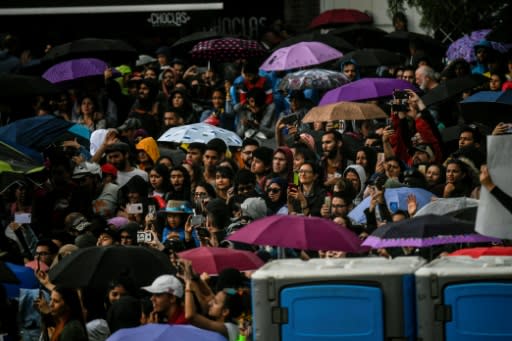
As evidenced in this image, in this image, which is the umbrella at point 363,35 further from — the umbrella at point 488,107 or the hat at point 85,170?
the hat at point 85,170

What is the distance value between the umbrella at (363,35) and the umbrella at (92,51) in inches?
131

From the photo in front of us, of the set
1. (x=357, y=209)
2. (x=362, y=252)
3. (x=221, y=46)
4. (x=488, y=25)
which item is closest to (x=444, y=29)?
(x=488, y=25)

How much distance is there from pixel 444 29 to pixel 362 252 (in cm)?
1387

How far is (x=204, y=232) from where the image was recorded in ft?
58.7

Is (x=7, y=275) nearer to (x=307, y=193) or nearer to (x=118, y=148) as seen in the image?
(x=307, y=193)

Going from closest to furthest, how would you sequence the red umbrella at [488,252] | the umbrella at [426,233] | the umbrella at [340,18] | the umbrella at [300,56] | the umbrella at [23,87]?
the red umbrella at [488,252], the umbrella at [426,233], the umbrella at [23,87], the umbrella at [300,56], the umbrella at [340,18]

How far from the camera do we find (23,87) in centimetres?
2366

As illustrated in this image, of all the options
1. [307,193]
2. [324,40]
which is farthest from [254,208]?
[324,40]

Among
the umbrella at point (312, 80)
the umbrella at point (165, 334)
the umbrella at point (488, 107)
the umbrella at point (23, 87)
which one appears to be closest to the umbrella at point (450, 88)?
the umbrella at point (488, 107)

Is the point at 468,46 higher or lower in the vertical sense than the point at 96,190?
higher

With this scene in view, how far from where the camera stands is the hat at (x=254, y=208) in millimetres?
18234

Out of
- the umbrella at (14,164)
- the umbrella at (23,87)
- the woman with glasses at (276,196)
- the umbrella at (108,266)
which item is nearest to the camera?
the umbrella at (108,266)

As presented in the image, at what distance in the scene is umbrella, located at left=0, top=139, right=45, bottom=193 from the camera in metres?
19.5

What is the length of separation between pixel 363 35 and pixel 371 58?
3886 millimetres
